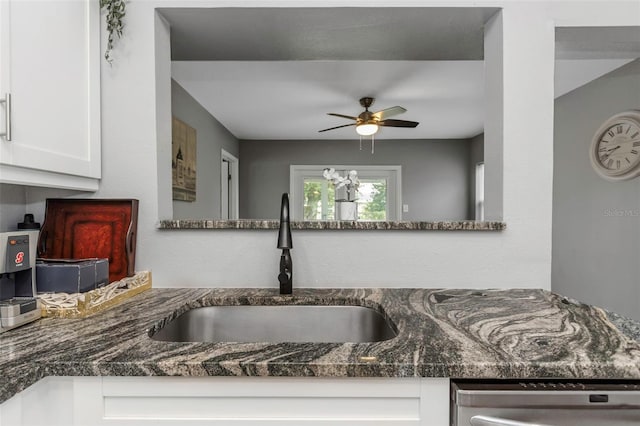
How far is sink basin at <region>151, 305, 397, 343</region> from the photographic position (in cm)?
122

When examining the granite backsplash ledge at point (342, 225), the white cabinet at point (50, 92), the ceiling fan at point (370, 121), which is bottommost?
the granite backsplash ledge at point (342, 225)

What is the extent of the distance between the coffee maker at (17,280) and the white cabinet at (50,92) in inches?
6.6

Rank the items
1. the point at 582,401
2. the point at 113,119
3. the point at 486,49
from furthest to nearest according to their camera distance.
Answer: the point at 486,49 → the point at 113,119 → the point at 582,401

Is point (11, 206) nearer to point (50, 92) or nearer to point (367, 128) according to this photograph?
point (50, 92)

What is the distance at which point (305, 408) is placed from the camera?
2.42 ft

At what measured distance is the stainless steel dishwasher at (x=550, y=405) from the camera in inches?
27.1

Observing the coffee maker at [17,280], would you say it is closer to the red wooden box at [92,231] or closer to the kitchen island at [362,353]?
the kitchen island at [362,353]

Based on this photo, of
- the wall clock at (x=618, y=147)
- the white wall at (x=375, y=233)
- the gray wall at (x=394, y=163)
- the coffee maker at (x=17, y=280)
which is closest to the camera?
the coffee maker at (x=17, y=280)

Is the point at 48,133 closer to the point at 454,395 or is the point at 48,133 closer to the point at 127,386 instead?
the point at 127,386

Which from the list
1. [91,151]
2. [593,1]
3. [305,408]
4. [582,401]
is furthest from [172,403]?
[593,1]

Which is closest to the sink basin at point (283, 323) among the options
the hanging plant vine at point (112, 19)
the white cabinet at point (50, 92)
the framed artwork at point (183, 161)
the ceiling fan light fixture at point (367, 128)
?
the white cabinet at point (50, 92)

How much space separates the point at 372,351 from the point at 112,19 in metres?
1.41

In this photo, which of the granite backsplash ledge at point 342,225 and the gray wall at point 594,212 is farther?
the gray wall at point 594,212

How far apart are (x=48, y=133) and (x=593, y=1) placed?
190cm
